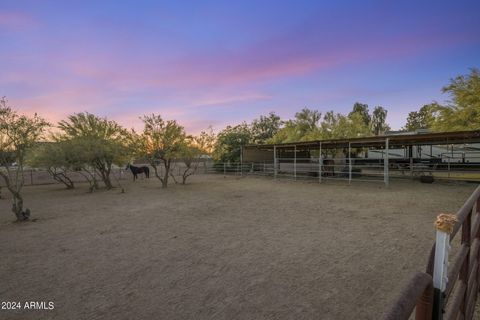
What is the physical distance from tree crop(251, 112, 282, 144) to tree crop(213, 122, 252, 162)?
549cm

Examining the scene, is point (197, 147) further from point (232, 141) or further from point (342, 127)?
point (342, 127)

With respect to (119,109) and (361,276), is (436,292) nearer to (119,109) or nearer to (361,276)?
(361,276)

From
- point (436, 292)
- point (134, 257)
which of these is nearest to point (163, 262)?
point (134, 257)

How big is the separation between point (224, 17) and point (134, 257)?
9211mm

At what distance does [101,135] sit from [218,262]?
14024 mm

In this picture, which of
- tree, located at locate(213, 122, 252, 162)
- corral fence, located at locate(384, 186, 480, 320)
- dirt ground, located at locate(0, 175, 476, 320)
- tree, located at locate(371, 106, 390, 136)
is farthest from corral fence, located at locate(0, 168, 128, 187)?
tree, located at locate(371, 106, 390, 136)

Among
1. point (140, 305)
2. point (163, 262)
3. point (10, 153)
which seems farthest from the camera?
point (10, 153)

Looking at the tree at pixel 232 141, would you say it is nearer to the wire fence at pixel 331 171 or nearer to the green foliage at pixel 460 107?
the wire fence at pixel 331 171

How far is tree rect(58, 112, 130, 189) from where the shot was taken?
13.7 m

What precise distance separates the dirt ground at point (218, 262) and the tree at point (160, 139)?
7.65 m

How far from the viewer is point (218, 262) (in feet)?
12.6

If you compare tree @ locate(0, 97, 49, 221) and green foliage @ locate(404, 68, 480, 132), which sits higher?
green foliage @ locate(404, 68, 480, 132)

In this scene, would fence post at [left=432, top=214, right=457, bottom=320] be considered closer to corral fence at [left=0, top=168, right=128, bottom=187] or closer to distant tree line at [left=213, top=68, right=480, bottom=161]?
distant tree line at [left=213, top=68, right=480, bottom=161]

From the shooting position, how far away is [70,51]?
30.7 ft
